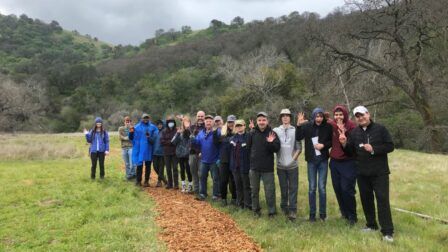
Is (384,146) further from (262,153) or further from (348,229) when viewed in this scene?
(262,153)

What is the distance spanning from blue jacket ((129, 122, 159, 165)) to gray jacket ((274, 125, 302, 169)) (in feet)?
16.4

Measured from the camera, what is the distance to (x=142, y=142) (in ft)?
38.3

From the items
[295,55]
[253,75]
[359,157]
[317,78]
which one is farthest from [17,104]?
[359,157]

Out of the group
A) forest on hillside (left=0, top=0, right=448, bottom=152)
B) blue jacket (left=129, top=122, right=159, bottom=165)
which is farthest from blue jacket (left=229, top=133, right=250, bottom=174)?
forest on hillside (left=0, top=0, right=448, bottom=152)

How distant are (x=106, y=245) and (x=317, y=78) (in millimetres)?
23523

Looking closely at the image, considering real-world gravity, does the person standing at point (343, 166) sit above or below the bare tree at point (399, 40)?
below

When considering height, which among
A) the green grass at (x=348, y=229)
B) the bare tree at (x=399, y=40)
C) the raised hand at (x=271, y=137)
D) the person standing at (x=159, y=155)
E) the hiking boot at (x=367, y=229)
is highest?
the bare tree at (x=399, y=40)

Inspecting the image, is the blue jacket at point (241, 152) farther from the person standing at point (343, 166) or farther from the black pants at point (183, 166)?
the black pants at point (183, 166)

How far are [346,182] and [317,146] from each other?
851mm

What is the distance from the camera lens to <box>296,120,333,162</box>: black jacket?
7480 millimetres

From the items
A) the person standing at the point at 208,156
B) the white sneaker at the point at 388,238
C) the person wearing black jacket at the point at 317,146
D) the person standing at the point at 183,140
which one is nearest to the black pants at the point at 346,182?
the person wearing black jacket at the point at 317,146

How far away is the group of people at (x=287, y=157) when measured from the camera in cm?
644

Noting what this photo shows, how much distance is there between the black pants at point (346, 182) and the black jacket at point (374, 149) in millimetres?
538

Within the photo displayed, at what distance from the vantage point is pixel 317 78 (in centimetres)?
2748
